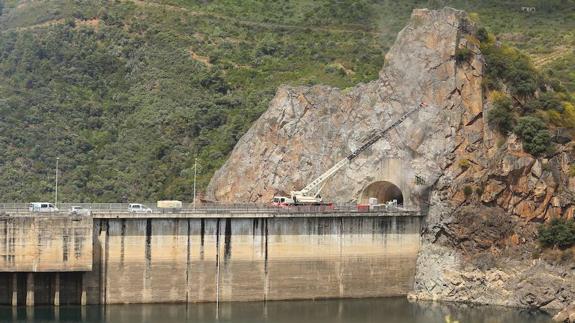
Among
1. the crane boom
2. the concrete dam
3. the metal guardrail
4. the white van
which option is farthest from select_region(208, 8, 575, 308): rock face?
the white van

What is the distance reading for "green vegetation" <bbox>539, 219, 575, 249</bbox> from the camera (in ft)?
333

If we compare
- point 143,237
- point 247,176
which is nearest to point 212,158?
point 247,176

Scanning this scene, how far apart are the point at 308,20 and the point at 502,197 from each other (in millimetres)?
79108

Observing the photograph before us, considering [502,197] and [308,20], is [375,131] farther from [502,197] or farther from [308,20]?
[308,20]

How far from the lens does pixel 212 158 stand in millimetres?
140625

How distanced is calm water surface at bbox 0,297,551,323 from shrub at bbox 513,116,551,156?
1425 cm

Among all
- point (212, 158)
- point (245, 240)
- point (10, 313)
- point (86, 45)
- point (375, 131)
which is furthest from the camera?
point (86, 45)

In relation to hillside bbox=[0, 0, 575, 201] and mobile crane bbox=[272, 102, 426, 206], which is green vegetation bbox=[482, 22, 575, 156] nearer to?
mobile crane bbox=[272, 102, 426, 206]

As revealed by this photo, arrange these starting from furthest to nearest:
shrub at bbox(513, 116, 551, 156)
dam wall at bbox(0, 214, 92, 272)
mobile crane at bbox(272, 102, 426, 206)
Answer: mobile crane at bbox(272, 102, 426, 206), shrub at bbox(513, 116, 551, 156), dam wall at bbox(0, 214, 92, 272)

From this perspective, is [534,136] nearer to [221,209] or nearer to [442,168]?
[442,168]

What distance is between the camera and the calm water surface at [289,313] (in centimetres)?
9269

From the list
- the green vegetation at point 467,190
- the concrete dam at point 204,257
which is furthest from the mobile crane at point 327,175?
the green vegetation at point 467,190

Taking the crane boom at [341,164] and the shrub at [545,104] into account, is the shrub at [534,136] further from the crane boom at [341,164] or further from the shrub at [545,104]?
the crane boom at [341,164]

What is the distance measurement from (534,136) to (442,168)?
8167 mm
